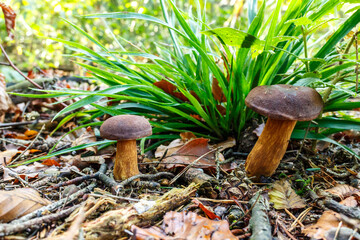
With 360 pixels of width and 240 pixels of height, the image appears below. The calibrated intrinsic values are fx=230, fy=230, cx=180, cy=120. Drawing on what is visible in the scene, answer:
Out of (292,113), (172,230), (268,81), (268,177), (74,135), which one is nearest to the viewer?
(172,230)

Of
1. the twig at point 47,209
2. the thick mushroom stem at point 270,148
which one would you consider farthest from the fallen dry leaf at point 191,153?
the twig at point 47,209

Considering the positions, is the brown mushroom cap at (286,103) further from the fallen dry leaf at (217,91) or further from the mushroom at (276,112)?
the fallen dry leaf at (217,91)

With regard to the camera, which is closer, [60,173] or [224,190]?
[224,190]

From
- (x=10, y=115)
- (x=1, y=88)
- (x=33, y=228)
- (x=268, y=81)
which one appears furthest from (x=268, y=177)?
(x=10, y=115)

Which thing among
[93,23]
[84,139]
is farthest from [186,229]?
[93,23]

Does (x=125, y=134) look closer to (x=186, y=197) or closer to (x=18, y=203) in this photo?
(x=186, y=197)

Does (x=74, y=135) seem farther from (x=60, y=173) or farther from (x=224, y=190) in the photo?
(x=224, y=190)
